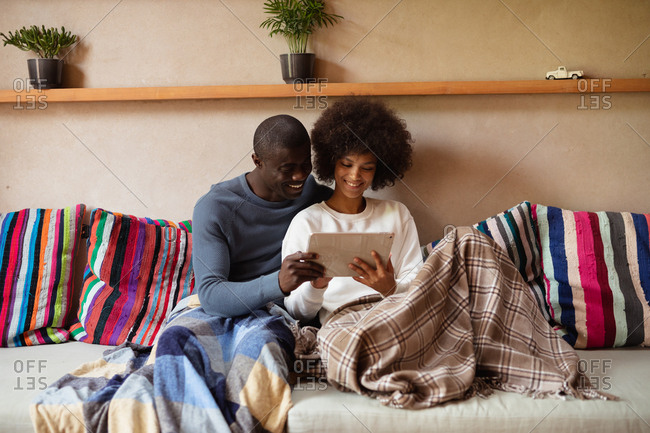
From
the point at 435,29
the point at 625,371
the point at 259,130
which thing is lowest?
the point at 625,371

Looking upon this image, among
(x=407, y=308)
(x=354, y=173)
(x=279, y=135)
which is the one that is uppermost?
(x=279, y=135)

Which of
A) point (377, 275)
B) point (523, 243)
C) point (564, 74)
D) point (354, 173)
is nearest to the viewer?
point (377, 275)

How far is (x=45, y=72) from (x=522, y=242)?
1.98 meters

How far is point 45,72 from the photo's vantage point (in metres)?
2.24

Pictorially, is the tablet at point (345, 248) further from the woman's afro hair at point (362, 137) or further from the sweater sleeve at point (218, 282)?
the woman's afro hair at point (362, 137)

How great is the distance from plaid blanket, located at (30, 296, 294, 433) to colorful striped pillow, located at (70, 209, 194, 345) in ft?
1.30

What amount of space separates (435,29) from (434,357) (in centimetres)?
132

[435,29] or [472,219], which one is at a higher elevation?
[435,29]

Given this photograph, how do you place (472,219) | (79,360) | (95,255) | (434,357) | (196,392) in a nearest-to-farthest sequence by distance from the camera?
(196,392) < (434,357) < (79,360) < (95,255) < (472,219)

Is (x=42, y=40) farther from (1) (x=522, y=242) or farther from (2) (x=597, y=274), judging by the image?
(2) (x=597, y=274)

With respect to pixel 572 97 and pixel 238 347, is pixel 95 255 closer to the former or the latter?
pixel 238 347

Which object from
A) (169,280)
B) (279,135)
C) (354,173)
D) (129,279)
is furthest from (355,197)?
(129,279)

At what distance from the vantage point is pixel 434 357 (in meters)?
1.61

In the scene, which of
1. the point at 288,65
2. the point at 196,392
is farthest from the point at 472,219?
the point at 196,392
